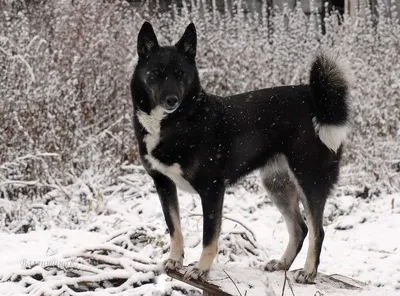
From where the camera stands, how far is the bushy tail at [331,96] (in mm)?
3963

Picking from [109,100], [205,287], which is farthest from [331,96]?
[109,100]

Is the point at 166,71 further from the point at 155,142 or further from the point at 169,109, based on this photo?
the point at 155,142

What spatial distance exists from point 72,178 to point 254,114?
2.89 meters

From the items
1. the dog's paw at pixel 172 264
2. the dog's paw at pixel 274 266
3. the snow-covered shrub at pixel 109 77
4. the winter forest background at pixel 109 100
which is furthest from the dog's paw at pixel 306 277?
the snow-covered shrub at pixel 109 77

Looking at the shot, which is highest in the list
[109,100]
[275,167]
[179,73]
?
[179,73]

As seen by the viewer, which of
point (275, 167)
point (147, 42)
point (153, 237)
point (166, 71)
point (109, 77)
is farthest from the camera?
point (109, 77)

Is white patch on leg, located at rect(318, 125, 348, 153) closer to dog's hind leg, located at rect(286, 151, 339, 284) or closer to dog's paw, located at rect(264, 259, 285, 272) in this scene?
dog's hind leg, located at rect(286, 151, 339, 284)

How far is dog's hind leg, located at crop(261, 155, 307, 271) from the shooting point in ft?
13.9

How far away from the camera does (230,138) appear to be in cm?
388

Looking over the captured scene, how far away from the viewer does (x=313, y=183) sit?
398 centimetres

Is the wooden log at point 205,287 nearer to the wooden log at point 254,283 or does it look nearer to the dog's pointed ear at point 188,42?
the wooden log at point 254,283

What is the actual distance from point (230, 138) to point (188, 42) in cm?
63

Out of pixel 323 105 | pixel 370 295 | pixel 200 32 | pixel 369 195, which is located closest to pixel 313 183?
pixel 323 105

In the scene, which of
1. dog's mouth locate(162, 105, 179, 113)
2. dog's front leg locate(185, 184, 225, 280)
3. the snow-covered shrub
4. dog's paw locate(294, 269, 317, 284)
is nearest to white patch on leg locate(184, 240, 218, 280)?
dog's front leg locate(185, 184, 225, 280)
